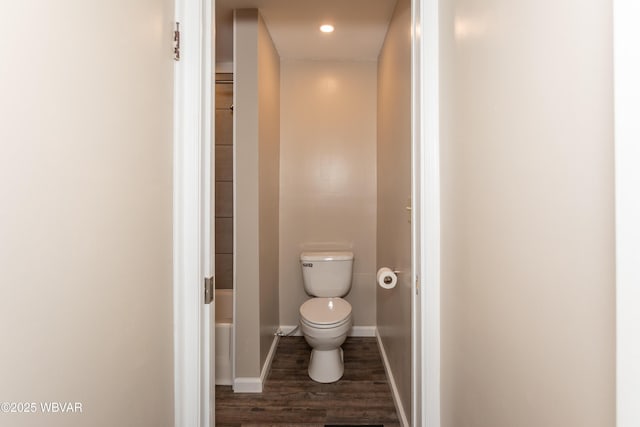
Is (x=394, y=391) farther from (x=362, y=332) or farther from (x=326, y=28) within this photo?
(x=326, y=28)

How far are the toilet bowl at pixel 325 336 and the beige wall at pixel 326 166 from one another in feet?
2.39

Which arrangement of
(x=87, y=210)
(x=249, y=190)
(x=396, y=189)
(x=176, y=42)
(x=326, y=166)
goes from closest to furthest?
(x=87, y=210)
(x=176, y=42)
(x=396, y=189)
(x=249, y=190)
(x=326, y=166)

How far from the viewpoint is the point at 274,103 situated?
125 inches

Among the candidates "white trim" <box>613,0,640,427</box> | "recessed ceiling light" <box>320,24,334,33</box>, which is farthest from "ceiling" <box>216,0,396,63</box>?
"white trim" <box>613,0,640,427</box>

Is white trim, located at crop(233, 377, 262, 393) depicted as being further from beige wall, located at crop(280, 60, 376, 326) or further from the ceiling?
the ceiling

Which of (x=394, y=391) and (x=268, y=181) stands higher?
(x=268, y=181)

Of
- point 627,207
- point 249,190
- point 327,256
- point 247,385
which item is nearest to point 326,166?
point 327,256

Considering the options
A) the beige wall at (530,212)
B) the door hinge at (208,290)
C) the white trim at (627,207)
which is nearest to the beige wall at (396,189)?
the beige wall at (530,212)

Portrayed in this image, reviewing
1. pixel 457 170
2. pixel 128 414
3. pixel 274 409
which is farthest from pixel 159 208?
pixel 274 409

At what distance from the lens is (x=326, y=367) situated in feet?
8.93

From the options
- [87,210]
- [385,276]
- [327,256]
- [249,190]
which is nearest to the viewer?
[87,210]

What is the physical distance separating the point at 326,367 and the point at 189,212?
6.45 ft

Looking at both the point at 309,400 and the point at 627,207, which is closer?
the point at 627,207

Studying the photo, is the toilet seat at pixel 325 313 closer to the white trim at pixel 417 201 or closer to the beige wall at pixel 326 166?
the beige wall at pixel 326 166
